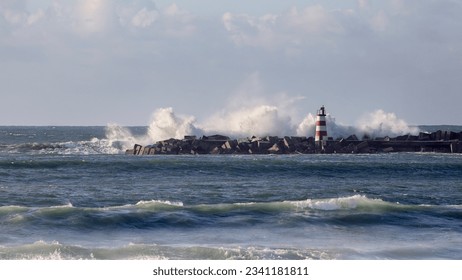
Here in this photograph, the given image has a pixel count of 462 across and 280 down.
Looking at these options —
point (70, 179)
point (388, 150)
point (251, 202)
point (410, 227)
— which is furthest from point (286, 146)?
point (410, 227)

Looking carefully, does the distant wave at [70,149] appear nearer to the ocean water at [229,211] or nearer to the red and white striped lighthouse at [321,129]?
the red and white striped lighthouse at [321,129]

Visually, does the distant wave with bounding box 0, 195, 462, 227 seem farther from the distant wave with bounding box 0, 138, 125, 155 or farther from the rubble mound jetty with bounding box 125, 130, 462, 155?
the distant wave with bounding box 0, 138, 125, 155

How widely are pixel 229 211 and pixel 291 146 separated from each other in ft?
66.7

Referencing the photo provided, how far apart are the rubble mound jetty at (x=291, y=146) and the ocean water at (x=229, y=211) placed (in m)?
7.36

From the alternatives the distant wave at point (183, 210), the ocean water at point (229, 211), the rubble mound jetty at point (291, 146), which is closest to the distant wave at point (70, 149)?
the rubble mound jetty at point (291, 146)

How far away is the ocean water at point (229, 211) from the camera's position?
1625 centimetres

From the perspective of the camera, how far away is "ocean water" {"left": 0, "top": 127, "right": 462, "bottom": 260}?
16.2 metres

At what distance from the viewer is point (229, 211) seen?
20.5 m

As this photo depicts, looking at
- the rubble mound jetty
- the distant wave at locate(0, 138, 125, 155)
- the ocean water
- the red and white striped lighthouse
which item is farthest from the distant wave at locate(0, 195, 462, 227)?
the distant wave at locate(0, 138, 125, 155)

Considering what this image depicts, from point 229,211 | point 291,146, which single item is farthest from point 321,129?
point 229,211

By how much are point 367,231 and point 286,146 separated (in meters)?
21.9

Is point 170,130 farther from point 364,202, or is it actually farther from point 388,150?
point 364,202

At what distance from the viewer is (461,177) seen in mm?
30250

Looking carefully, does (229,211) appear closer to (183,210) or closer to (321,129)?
(183,210)
